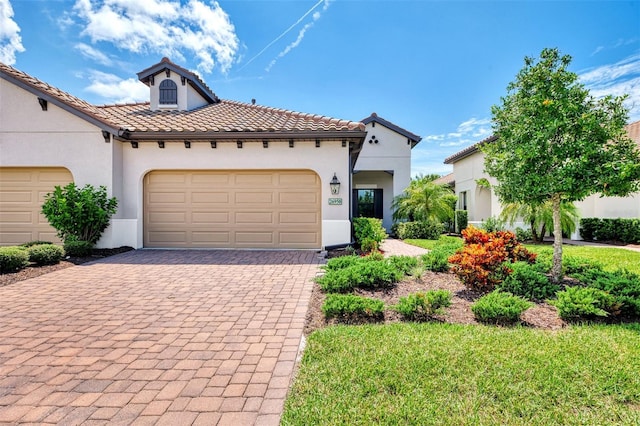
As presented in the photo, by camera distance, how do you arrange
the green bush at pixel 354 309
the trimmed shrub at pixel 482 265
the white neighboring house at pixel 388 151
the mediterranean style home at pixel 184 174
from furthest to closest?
the white neighboring house at pixel 388 151 → the mediterranean style home at pixel 184 174 → the trimmed shrub at pixel 482 265 → the green bush at pixel 354 309

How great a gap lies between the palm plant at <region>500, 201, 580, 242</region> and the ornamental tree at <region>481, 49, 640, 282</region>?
7.10 meters

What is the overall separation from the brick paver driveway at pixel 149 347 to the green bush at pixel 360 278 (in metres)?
0.43

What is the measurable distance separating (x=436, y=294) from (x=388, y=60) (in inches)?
440

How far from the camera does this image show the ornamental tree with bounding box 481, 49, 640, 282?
4766 mm

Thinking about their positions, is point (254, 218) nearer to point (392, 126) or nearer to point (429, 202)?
point (429, 202)

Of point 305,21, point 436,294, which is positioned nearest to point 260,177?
point 305,21

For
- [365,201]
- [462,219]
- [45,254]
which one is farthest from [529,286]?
[365,201]

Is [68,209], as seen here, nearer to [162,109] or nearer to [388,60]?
[162,109]

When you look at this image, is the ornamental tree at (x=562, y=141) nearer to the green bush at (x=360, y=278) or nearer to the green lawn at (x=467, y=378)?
the green lawn at (x=467, y=378)

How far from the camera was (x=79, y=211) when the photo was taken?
8.46m

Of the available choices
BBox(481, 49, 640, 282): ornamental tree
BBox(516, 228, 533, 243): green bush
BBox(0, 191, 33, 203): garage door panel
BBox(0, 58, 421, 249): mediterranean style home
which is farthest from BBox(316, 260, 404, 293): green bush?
BBox(516, 228, 533, 243): green bush

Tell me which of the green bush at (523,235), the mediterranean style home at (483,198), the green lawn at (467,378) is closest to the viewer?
the green lawn at (467,378)

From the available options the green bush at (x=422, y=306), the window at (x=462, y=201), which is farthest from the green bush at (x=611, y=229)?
the green bush at (x=422, y=306)

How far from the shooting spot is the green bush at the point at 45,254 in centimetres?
711
